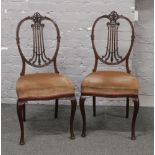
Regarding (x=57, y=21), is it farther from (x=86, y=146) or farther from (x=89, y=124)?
(x=86, y=146)

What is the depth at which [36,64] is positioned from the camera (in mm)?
3092

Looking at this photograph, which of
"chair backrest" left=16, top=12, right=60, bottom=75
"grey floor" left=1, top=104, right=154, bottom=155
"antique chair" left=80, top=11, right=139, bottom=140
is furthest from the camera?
"chair backrest" left=16, top=12, right=60, bottom=75

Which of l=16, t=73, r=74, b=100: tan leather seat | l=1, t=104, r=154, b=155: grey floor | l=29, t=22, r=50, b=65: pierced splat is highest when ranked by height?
l=29, t=22, r=50, b=65: pierced splat

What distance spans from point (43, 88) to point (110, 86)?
0.52 meters

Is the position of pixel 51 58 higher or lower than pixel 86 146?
higher

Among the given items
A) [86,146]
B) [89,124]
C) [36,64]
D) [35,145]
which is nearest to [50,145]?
[35,145]

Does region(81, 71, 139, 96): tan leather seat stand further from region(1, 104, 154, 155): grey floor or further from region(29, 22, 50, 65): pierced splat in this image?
region(29, 22, 50, 65): pierced splat

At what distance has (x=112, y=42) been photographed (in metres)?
2.91

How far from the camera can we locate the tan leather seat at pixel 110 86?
2475 mm

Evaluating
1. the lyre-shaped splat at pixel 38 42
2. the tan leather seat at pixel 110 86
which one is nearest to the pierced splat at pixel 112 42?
the tan leather seat at pixel 110 86

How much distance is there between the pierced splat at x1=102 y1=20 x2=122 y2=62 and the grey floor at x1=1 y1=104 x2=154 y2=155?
561mm

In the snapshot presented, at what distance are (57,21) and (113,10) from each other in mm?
541

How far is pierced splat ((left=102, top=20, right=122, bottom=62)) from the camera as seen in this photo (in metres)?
2.87

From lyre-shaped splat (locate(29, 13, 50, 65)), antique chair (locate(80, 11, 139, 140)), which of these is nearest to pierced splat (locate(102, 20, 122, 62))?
antique chair (locate(80, 11, 139, 140))
